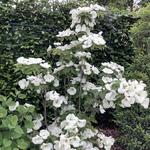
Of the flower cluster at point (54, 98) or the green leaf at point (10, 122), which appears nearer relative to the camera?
the green leaf at point (10, 122)

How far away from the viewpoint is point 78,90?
153 inches

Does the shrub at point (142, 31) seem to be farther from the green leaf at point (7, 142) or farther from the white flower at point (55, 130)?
the green leaf at point (7, 142)

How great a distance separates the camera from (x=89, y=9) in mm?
3680

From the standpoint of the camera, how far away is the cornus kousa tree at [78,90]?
11.0ft

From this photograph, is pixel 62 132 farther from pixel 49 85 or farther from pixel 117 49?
pixel 117 49

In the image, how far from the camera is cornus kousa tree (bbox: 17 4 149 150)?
3.35 meters

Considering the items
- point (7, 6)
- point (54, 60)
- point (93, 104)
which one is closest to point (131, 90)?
point (93, 104)

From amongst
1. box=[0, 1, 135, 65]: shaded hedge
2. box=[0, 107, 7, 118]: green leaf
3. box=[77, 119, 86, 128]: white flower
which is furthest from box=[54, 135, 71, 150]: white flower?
box=[0, 1, 135, 65]: shaded hedge

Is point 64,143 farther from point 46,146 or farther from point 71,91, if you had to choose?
point 71,91

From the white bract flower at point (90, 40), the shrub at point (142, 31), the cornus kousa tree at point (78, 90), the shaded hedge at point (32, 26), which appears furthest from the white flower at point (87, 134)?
the shrub at point (142, 31)

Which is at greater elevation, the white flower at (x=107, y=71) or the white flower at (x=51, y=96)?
the white flower at (x=107, y=71)

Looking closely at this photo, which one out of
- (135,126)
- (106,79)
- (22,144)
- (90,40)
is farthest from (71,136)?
(135,126)

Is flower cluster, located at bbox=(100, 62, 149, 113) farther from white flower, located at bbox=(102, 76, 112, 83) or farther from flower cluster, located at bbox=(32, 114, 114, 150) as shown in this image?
flower cluster, located at bbox=(32, 114, 114, 150)

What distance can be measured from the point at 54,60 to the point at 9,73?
1.73 feet
